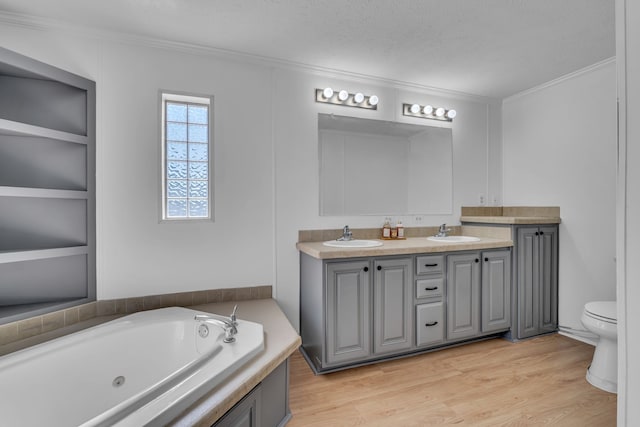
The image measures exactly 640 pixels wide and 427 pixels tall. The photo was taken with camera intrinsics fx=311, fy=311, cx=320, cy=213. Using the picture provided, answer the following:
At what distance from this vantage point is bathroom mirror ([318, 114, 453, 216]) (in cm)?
271

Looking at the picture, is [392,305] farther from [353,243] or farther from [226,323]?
[226,323]

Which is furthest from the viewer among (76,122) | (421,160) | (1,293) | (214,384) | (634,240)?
(421,160)

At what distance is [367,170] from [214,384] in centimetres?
214

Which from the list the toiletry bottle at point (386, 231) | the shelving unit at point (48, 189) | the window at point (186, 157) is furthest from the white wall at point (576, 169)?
the shelving unit at point (48, 189)

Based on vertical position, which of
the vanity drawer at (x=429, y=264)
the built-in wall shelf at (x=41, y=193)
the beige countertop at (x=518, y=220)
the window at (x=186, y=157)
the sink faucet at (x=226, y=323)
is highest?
the window at (x=186, y=157)

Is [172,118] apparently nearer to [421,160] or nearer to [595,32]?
[421,160]

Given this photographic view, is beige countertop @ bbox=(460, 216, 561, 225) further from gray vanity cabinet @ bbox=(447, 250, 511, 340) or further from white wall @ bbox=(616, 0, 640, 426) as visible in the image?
white wall @ bbox=(616, 0, 640, 426)

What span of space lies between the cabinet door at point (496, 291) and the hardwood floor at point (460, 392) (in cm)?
23

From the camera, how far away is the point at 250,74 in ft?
7.99

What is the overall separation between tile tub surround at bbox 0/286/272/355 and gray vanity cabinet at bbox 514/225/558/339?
2166 mm

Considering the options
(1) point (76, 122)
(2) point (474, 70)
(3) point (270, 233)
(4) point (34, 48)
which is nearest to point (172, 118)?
(1) point (76, 122)

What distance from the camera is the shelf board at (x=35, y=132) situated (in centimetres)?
164

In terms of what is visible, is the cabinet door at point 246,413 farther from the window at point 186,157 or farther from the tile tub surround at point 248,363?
the window at point 186,157

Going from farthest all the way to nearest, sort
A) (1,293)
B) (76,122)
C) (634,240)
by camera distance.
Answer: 1. (76,122)
2. (1,293)
3. (634,240)
